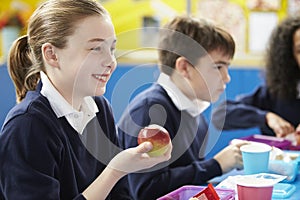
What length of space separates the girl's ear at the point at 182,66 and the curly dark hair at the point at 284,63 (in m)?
0.75

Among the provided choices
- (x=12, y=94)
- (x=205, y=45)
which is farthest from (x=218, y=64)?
(x=12, y=94)

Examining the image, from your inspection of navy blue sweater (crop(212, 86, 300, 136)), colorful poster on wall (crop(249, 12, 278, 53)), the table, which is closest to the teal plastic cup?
the table

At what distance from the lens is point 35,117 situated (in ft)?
3.62

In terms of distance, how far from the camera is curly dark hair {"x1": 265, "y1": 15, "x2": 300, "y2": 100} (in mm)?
2176

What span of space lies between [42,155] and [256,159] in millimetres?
578

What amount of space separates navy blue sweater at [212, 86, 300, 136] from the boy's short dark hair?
0.47m

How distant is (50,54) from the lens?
1.16 metres

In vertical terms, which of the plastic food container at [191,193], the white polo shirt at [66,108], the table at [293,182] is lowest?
the table at [293,182]

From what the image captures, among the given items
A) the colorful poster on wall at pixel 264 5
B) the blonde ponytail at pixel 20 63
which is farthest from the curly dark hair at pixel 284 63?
the blonde ponytail at pixel 20 63

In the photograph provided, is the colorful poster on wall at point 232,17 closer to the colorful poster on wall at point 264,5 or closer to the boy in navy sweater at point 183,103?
the colorful poster on wall at point 264,5

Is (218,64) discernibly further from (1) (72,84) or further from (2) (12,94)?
(2) (12,94)

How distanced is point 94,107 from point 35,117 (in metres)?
0.21

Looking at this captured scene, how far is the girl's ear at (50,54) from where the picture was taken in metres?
1.15

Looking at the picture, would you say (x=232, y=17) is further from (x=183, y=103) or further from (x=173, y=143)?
(x=173, y=143)
